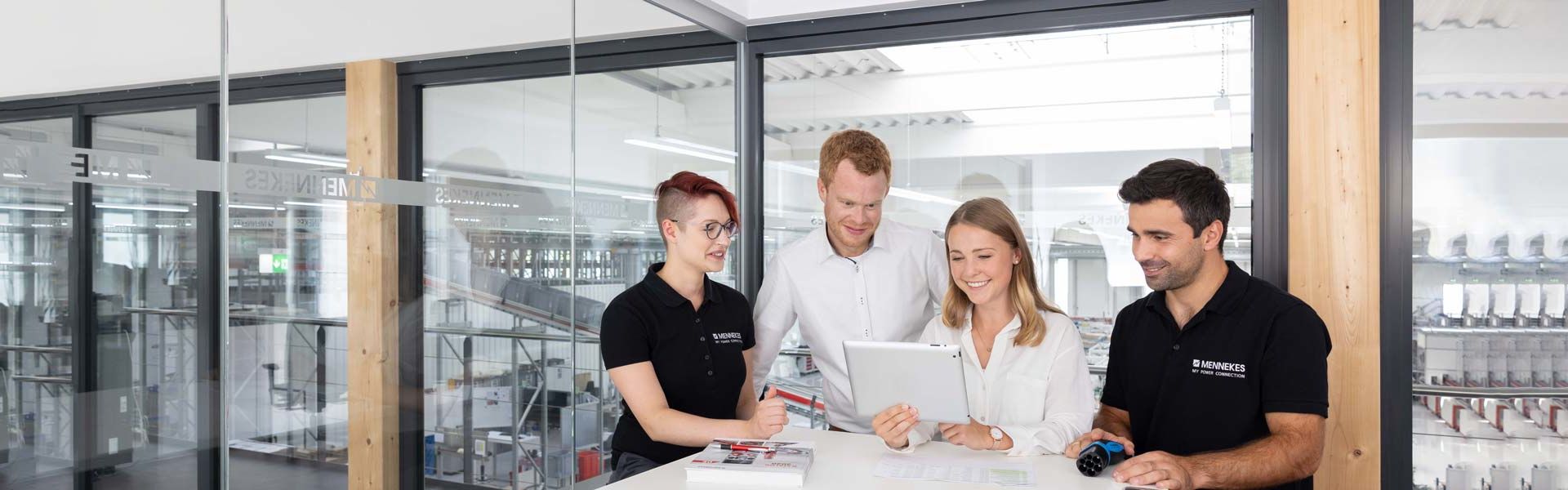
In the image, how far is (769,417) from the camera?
8.08 ft

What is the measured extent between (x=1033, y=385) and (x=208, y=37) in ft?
6.99

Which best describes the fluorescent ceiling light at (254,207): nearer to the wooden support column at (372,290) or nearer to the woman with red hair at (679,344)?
the wooden support column at (372,290)

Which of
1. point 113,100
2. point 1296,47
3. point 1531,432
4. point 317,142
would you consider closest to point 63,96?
point 113,100

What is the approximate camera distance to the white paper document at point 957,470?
2156mm

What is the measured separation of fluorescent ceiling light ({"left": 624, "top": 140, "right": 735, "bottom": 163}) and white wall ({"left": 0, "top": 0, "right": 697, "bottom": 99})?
2.56 ft

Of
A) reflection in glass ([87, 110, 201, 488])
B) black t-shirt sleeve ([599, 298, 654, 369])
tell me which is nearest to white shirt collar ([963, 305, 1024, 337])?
black t-shirt sleeve ([599, 298, 654, 369])

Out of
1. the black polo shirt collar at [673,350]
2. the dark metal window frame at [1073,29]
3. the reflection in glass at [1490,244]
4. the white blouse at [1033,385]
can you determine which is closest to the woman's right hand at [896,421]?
the white blouse at [1033,385]

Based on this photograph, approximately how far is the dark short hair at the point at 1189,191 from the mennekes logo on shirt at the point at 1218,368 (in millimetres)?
340

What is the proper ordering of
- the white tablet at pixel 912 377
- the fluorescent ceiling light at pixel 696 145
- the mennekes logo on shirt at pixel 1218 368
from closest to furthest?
the white tablet at pixel 912 377 → the mennekes logo on shirt at pixel 1218 368 → the fluorescent ceiling light at pixel 696 145

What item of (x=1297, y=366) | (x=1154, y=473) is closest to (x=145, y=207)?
(x=1154, y=473)

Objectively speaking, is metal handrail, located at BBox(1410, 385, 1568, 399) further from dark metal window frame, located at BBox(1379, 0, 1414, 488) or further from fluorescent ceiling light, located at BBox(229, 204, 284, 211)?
fluorescent ceiling light, located at BBox(229, 204, 284, 211)

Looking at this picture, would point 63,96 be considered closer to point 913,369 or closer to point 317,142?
point 317,142

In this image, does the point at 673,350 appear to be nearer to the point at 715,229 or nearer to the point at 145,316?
the point at 715,229

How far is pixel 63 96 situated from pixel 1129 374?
2.62m
